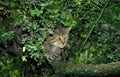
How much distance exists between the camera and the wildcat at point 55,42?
3139 millimetres

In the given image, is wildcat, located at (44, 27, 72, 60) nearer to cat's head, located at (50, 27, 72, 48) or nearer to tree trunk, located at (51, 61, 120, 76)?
cat's head, located at (50, 27, 72, 48)

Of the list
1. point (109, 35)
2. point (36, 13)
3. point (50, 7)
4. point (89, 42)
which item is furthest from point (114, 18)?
point (36, 13)

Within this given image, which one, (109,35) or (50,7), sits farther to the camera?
(109,35)

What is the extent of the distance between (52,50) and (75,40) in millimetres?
582

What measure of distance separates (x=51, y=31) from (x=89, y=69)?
1.93 feet

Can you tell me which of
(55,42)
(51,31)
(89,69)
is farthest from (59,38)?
(89,69)

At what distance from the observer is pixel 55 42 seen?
317 centimetres

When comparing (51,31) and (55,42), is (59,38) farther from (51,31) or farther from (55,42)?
(51,31)

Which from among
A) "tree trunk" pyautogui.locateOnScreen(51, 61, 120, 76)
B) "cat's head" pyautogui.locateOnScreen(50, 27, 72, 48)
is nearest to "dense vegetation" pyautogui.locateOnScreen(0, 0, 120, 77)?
"cat's head" pyautogui.locateOnScreen(50, 27, 72, 48)

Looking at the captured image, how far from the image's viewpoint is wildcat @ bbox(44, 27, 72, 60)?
3139 millimetres

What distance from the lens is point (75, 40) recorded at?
3.68 m

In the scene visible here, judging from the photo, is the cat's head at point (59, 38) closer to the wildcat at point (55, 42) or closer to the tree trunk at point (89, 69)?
the wildcat at point (55, 42)

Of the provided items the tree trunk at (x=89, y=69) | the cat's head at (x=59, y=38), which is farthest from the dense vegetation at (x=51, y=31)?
the tree trunk at (x=89, y=69)

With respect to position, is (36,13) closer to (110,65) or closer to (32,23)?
(32,23)
